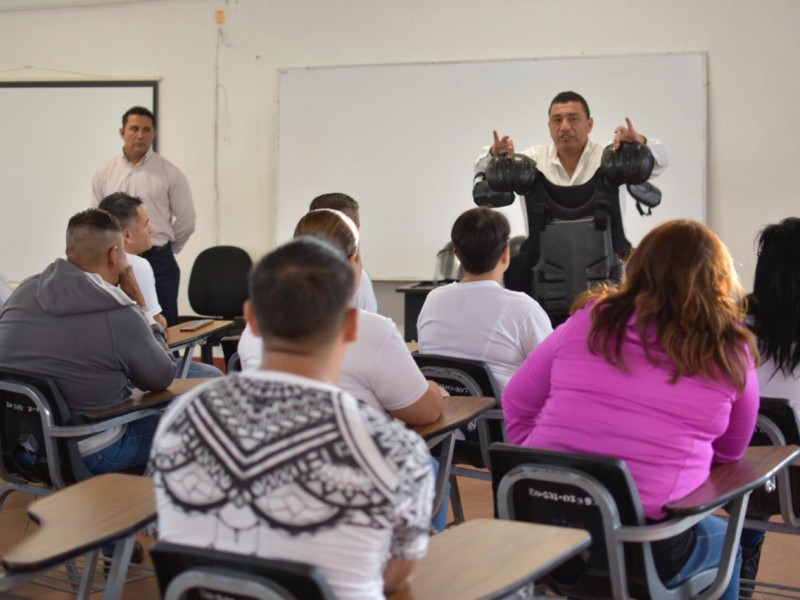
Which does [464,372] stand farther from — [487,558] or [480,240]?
[487,558]

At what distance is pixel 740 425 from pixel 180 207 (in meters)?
4.54

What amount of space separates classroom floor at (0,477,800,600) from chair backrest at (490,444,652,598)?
3.54ft

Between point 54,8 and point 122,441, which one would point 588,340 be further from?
point 54,8

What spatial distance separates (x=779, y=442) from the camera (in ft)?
8.20

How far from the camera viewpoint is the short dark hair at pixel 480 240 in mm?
3158

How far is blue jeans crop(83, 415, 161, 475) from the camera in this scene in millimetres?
2836

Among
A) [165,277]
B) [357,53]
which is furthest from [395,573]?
[357,53]

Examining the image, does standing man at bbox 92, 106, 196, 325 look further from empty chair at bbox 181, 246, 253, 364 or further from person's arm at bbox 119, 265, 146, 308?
person's arm at bbox 119, 265, 146, 308

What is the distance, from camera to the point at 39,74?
7.39m

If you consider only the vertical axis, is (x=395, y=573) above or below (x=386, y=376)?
below

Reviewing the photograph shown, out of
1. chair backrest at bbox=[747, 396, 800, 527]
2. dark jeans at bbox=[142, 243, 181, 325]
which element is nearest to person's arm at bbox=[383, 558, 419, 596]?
chair backrest at bbox=[747, 396, 800, 527]

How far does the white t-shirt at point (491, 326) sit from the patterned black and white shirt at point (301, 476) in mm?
1804

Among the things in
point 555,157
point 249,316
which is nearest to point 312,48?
point 555,157

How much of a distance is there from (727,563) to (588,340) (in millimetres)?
545
